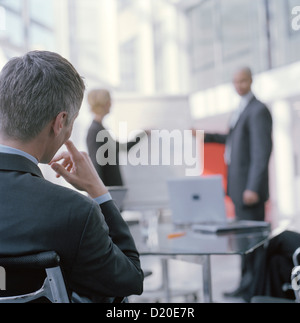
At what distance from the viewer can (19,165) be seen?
842 mm

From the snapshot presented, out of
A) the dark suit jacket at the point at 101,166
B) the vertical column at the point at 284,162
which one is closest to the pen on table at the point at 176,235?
the dark suit jacket at the point at 101,166

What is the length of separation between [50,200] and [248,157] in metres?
2.45

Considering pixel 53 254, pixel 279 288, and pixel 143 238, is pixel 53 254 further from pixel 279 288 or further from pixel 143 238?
pixel 279 288

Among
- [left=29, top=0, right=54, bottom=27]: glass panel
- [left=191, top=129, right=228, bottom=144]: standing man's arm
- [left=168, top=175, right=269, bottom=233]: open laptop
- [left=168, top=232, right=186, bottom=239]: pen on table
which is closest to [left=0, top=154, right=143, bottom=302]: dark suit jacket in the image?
[left=168, top=232, right=186, bottom=239]: pen on table

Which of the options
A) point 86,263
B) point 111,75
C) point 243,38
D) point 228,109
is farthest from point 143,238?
point 243,38

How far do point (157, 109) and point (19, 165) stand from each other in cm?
368

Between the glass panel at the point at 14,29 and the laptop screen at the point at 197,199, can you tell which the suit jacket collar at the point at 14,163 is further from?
the glass panel at the point at 14,29

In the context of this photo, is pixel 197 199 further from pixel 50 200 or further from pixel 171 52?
pixel 171 52

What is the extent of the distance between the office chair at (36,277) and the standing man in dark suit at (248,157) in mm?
2263

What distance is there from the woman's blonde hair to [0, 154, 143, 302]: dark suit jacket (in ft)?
6.66

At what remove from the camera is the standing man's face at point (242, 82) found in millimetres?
3039

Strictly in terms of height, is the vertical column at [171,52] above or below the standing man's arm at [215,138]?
above

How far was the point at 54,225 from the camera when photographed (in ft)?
2.58

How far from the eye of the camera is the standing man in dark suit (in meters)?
2.96
